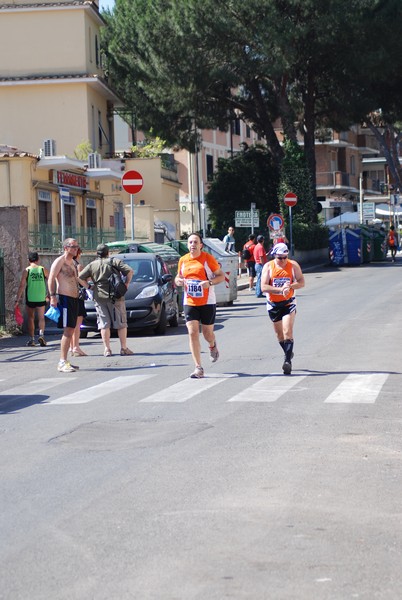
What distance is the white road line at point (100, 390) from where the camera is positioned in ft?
43.4

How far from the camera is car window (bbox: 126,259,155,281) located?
23.3m

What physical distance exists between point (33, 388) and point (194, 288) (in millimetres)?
2475

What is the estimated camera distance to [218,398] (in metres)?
12.9

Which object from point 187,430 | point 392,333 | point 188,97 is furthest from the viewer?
point 188,97

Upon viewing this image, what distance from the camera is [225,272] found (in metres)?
30.6

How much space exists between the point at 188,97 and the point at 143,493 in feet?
144

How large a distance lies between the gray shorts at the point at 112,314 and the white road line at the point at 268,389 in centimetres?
433

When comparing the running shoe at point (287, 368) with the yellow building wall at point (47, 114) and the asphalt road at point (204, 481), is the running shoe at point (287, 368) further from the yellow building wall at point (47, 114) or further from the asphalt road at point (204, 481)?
the yellow building wall at point (47, 114)

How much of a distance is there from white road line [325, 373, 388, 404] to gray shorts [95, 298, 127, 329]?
5029 millimetres

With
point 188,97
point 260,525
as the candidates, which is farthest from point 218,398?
point 188,97

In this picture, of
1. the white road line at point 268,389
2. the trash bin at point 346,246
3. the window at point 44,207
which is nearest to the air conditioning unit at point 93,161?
the window at point 44,207

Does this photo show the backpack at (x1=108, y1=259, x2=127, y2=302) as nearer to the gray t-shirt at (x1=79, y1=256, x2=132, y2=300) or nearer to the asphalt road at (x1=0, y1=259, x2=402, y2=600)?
the gray t-shirt at (x1=79, y1=256, x2=132, y2=300)

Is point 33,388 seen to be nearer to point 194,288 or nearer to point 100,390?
point 100,390

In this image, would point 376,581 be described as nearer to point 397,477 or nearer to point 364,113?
point 397,477
